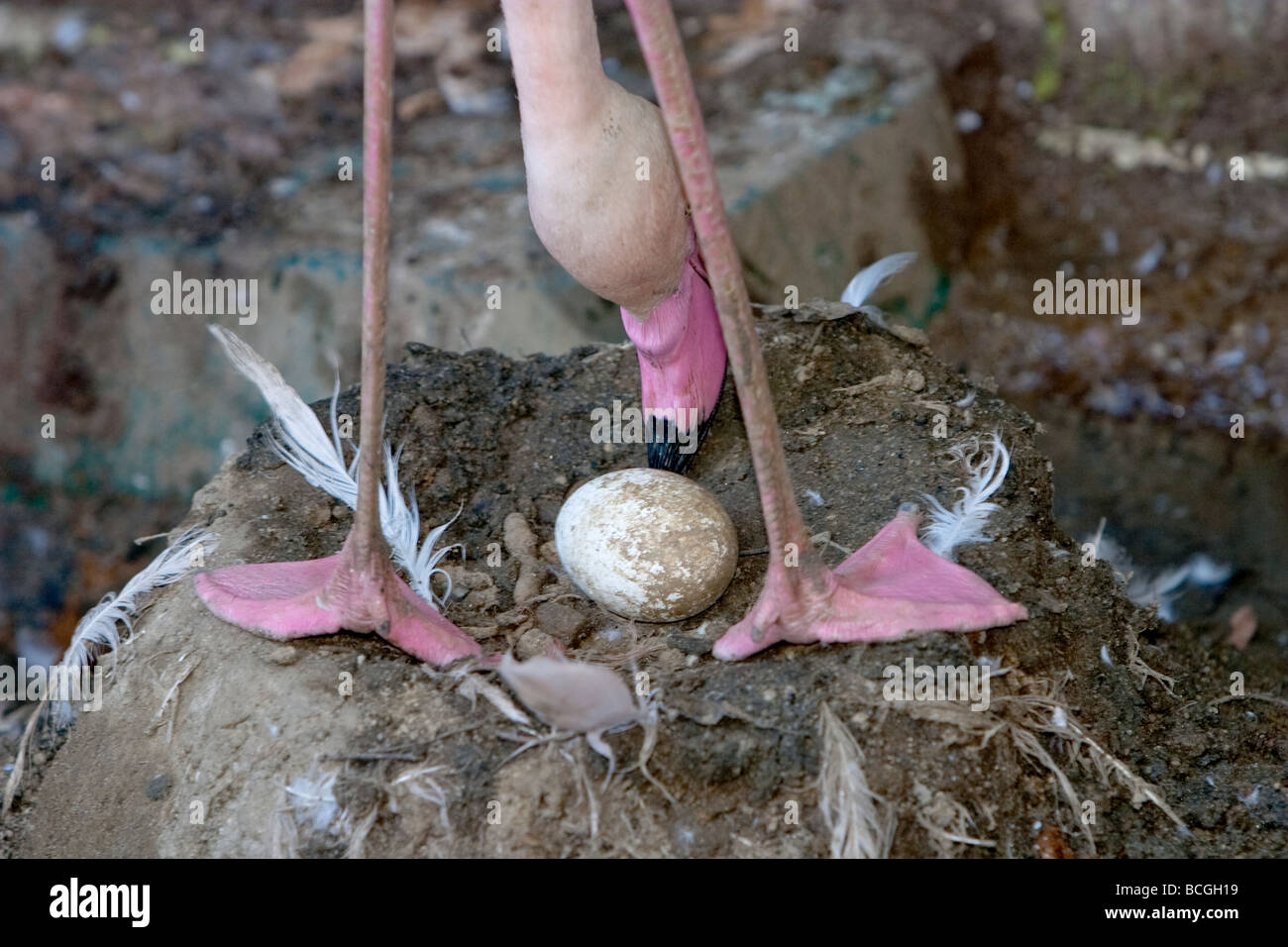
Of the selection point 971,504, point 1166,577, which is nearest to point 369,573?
point 971,504

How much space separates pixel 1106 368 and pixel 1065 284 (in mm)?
265

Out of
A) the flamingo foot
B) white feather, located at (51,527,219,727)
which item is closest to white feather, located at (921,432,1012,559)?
the flamingo foot

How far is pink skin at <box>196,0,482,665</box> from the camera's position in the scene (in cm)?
109

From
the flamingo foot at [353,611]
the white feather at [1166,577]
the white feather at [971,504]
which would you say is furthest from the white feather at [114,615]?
the white feather at [1166,577]

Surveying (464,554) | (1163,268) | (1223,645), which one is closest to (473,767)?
(464,554)

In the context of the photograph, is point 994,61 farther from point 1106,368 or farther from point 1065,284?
point 1106,368

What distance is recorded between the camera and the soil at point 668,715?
1.11 meters

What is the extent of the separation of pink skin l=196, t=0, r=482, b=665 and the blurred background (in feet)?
3.69

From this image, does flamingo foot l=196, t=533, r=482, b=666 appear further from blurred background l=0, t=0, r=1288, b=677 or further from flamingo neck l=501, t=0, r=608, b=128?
blurred background l=0, t=0, r=1288, b=677

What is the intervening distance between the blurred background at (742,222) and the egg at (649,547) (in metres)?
1.09

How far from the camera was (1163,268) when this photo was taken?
281 cm

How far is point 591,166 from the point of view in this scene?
3.93 feet

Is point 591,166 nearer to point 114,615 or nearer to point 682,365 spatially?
point 682,365

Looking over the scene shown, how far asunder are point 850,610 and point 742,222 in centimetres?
139
